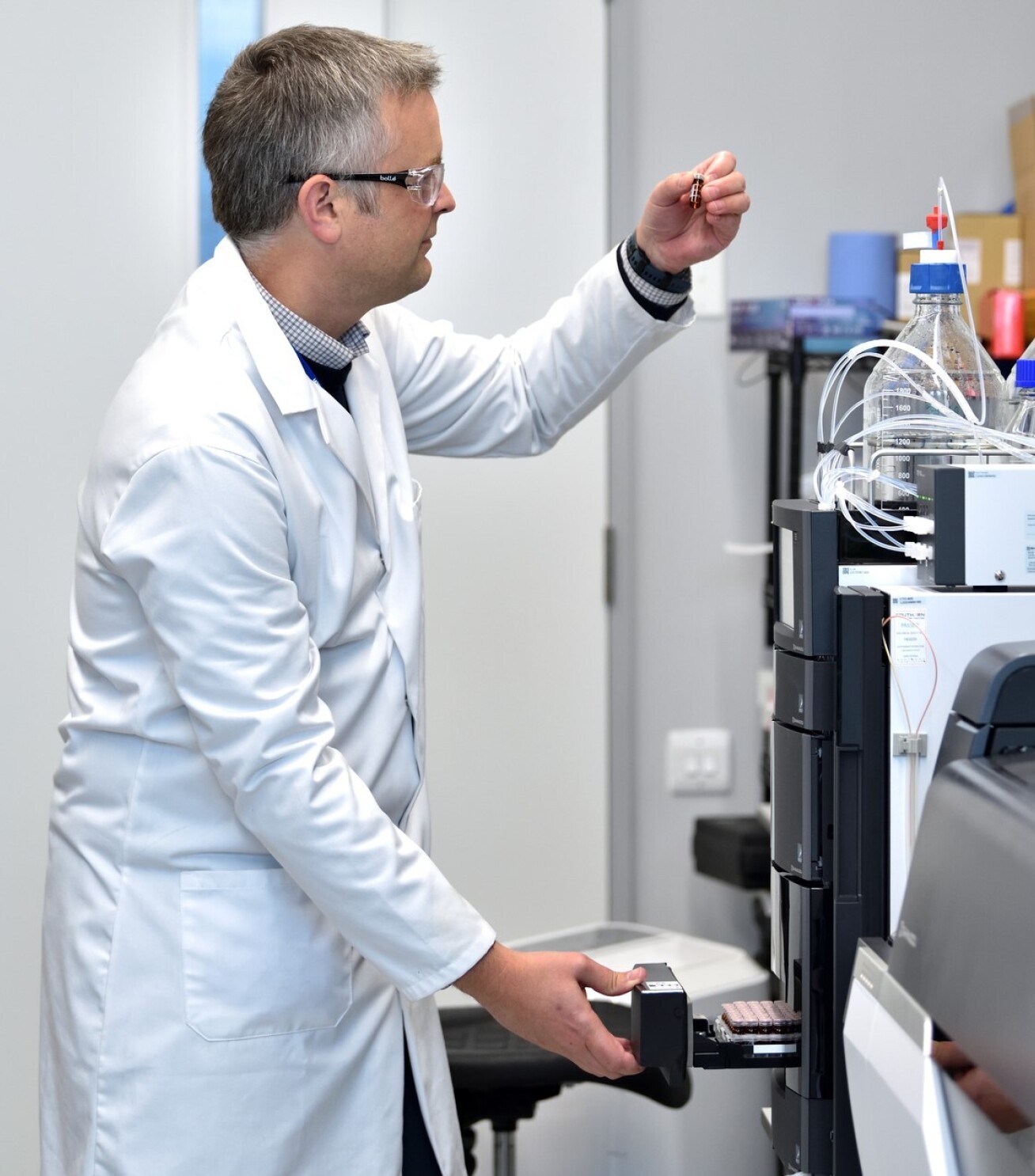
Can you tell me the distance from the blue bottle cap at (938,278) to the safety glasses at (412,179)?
17.4 inches

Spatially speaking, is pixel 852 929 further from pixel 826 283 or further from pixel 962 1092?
pixel 826 283

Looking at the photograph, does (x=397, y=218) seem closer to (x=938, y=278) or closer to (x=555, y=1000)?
(x=938, y=278)

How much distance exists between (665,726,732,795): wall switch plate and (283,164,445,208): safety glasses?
1.42 m

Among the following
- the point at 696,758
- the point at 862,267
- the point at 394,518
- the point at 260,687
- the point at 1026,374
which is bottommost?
the point at 696,758

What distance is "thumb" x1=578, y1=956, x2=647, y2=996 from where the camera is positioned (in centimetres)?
110

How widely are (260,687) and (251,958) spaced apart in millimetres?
252

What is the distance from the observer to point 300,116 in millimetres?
1237

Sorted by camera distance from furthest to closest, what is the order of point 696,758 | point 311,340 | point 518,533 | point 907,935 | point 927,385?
A: 1. point 696,758
2. point 518,533
3. point 311,340
4. point 927,385
5. point 907,935

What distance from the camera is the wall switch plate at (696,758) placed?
2510 mm

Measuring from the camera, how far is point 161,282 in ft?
7.07

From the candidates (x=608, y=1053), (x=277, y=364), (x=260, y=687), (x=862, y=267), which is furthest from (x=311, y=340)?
(x=862, y=267)

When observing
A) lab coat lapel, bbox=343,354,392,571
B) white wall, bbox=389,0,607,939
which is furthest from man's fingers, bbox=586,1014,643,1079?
white wall, bbox=389,0,607,939

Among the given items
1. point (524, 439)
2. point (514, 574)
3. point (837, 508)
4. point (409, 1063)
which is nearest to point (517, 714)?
point (514, 574)

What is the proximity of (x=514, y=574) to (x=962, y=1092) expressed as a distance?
158 centimetres
